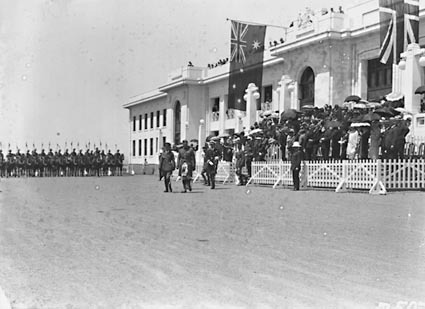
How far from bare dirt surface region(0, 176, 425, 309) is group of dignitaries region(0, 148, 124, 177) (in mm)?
31574

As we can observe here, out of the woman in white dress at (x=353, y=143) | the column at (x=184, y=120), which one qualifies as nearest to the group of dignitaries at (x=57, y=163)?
the column at (x=184, y=120)

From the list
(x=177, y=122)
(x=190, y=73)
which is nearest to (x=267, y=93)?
(x=190, y=73)

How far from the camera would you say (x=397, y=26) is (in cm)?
2375

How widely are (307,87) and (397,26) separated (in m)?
11.9

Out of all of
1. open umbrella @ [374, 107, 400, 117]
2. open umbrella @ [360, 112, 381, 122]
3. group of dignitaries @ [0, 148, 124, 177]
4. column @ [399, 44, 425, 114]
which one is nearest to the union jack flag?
column @ [399, 44, 425, 114]

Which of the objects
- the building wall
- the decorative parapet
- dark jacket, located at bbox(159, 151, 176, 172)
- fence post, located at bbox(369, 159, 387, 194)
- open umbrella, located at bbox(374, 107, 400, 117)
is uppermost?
the decorative parapet

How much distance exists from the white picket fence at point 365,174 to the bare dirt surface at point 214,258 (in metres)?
4.55

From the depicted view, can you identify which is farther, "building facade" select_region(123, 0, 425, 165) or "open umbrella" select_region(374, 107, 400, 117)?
"building facade" select_region(123, 0, 425, 165)

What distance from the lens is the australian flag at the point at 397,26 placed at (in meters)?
23.5

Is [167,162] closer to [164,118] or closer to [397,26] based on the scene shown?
[397,26]

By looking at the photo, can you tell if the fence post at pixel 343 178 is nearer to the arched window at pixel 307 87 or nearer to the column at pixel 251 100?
the arched window at pixel 307 87

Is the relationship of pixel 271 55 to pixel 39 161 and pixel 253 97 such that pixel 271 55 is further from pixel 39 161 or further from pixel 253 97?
pixel 39 161

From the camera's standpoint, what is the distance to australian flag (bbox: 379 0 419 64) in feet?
77.0

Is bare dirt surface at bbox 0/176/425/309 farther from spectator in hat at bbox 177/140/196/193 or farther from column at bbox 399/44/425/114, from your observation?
column at bbox 399/44/425/114
